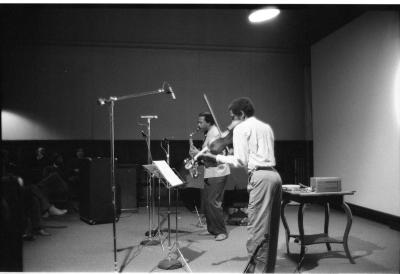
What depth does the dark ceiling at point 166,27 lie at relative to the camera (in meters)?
7.37

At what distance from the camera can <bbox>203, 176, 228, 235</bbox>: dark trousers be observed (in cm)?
491

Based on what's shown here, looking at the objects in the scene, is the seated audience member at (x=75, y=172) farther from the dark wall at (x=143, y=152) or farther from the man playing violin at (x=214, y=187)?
the man playing violin at (x=214, y=187)

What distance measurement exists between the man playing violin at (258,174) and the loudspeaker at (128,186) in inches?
167

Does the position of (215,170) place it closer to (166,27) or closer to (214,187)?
(214,187)

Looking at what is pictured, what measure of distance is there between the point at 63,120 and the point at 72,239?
3.85 m

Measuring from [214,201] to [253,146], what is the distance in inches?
67.6

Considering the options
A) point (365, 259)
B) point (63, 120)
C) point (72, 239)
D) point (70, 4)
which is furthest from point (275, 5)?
point (63, 120)

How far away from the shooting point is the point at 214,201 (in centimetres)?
492

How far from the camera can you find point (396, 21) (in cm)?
563

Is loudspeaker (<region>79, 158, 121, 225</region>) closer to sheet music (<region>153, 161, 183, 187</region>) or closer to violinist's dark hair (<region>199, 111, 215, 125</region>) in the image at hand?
violinist's dark hair (<region>199, 111, 215, 125</region>)

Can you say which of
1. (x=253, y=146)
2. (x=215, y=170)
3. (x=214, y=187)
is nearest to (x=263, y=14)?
(x=215, y=170)

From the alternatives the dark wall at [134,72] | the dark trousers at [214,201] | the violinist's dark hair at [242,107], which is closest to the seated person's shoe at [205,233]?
the dark trousers at [214,201]

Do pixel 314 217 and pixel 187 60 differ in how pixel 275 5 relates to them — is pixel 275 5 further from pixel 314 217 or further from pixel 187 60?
pixel 187 60

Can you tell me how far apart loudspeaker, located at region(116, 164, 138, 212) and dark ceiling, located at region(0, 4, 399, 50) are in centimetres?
295
